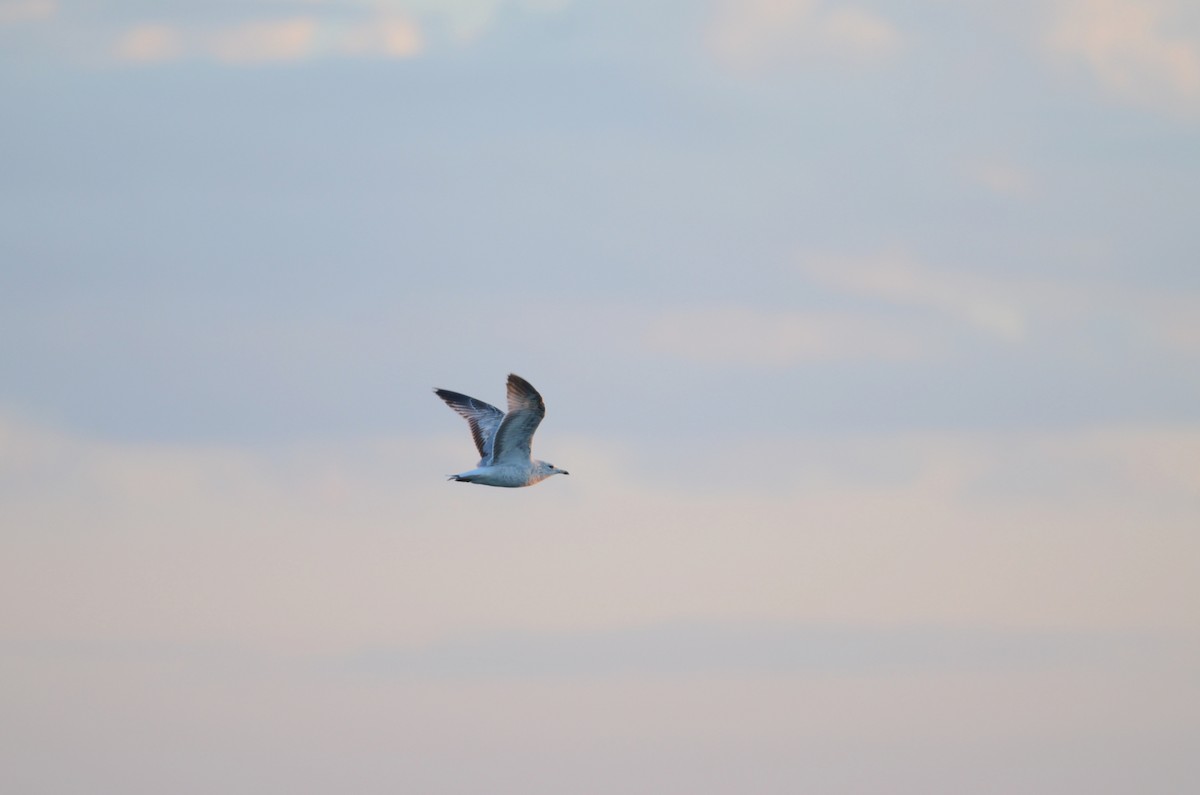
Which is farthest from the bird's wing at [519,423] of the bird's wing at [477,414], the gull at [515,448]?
the bird's wing at [477,414]

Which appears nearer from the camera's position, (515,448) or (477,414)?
(515,448)

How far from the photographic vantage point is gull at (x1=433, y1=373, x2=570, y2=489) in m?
58.5

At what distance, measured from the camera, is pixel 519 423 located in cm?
5950

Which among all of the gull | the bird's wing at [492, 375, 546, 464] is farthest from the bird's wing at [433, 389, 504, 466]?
the bird's wing at [492, 375, 546, 464]

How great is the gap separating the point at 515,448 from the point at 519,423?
55.9 inches

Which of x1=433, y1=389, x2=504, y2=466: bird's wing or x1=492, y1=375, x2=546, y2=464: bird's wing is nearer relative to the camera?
x1=492, y1=375, x2=546, y2=464: bird's wing

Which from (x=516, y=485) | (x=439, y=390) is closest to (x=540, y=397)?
(x=516, y=485)

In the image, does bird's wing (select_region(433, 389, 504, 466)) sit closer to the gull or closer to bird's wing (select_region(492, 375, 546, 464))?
the gull

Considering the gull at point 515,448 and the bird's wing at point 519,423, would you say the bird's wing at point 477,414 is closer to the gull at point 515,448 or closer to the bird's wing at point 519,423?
the gull at point 515,448

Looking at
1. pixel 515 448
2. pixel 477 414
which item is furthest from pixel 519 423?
pixel 477 414

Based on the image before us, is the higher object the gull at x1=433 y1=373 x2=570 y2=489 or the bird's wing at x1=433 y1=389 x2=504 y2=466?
the bird's wing at x1=433 y1=389 x2=504 y2=466

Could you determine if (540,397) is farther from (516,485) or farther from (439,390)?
(439,390)

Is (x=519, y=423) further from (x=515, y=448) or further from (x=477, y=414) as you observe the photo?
(x=477, y=414)

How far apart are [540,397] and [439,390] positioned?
955 cm
